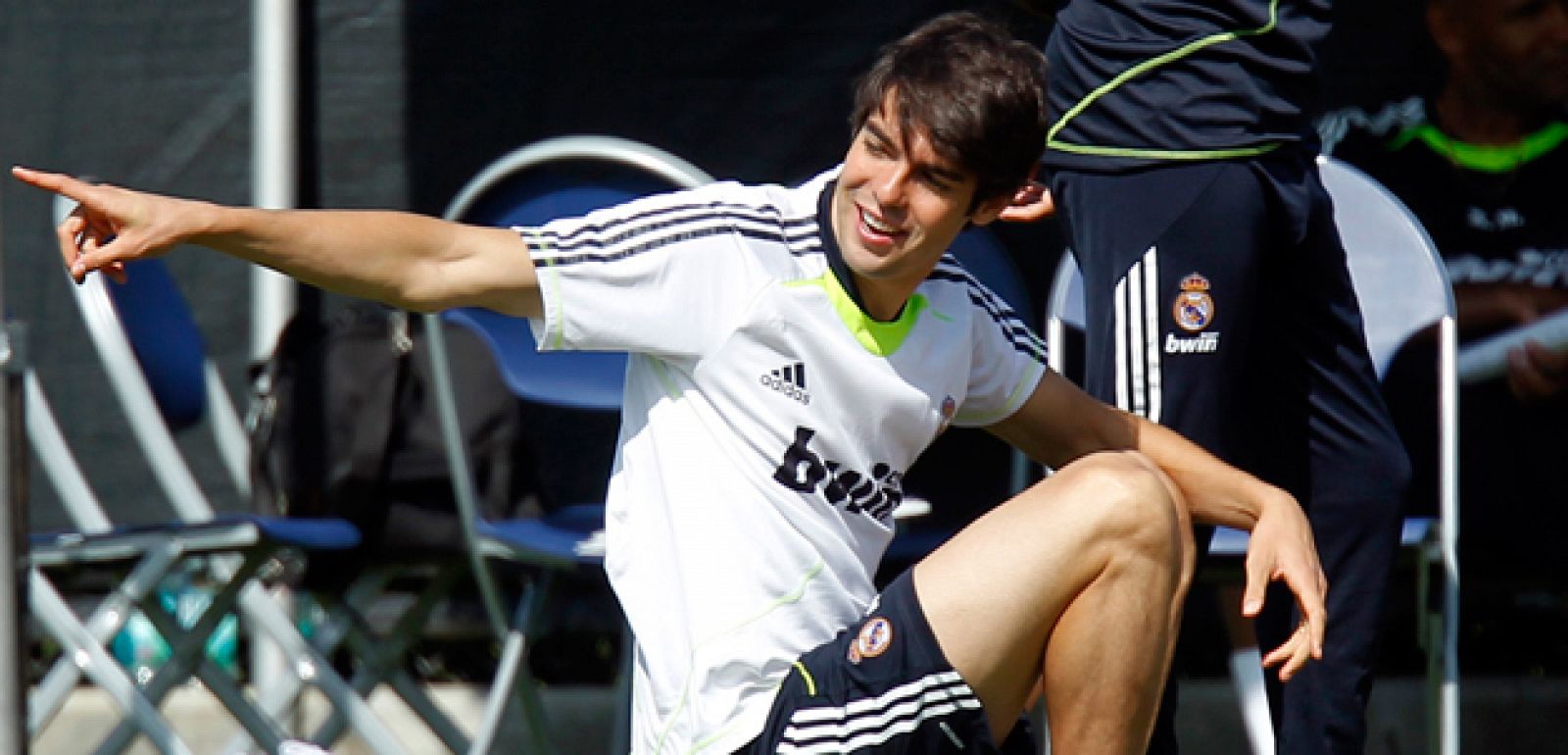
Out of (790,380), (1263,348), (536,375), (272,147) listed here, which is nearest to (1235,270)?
(1263,348)

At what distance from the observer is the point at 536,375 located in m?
3.62

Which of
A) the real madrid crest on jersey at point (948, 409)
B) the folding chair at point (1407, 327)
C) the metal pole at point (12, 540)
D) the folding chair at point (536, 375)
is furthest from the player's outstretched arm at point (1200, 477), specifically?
the metal pole at point (12, 540)

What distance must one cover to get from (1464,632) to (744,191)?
84.9 inches

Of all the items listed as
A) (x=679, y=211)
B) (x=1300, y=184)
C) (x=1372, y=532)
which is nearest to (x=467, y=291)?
(x=679, y=211)

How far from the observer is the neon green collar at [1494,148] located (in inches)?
146

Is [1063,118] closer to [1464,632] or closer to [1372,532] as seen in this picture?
[1372,532]

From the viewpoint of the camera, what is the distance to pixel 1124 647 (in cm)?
227

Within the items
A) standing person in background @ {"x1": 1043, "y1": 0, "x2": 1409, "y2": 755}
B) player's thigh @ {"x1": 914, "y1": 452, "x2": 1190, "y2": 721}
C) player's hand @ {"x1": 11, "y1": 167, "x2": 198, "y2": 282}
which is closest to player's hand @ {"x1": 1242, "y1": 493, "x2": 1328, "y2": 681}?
player's thigh @ {"x1": 914, "y1": 452, "x2": 1190, "y2": 721}

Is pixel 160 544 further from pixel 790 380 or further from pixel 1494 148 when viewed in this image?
pixel 1494 148

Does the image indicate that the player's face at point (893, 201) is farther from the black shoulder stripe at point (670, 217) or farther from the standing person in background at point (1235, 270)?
the standing person in background at point (1235, 270)

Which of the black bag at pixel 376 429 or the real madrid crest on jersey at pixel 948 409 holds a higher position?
the real madrid crest on jersey at pixel 948 409

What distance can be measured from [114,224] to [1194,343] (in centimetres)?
145

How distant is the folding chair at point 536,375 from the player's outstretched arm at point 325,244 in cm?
113

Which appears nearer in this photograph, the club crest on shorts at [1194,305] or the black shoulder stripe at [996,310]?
the black shoulder stripe at [996,310]
